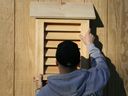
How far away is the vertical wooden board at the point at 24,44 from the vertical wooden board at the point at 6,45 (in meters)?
0.03

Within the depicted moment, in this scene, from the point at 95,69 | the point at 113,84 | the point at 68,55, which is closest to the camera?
the point at 68,55

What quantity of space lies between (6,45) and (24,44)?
9 centimetres

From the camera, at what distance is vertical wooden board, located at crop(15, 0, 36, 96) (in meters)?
2.46

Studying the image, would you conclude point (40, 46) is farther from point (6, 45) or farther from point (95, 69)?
point (95, 69)

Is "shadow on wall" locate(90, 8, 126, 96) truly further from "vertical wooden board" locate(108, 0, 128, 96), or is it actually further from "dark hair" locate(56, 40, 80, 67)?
"dark hair" locate(56, 40, 80, 67)

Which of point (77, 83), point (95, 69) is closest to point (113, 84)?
point (95, 69)

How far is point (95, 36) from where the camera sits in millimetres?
2525

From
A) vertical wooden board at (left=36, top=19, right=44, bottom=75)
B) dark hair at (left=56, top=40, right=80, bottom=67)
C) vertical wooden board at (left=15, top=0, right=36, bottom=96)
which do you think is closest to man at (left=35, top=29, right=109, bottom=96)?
dark hair at (left=56, top=40, right=80, bottom=67)

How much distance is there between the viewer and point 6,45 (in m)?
2.45

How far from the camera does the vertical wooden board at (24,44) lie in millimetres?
2461

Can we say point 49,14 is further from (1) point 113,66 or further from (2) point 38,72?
(1) point 113,66

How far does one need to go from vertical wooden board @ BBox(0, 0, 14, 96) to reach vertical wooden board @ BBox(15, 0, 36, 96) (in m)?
0.03

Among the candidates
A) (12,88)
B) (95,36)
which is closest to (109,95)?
(95,36)

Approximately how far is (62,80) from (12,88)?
491 millimetres
